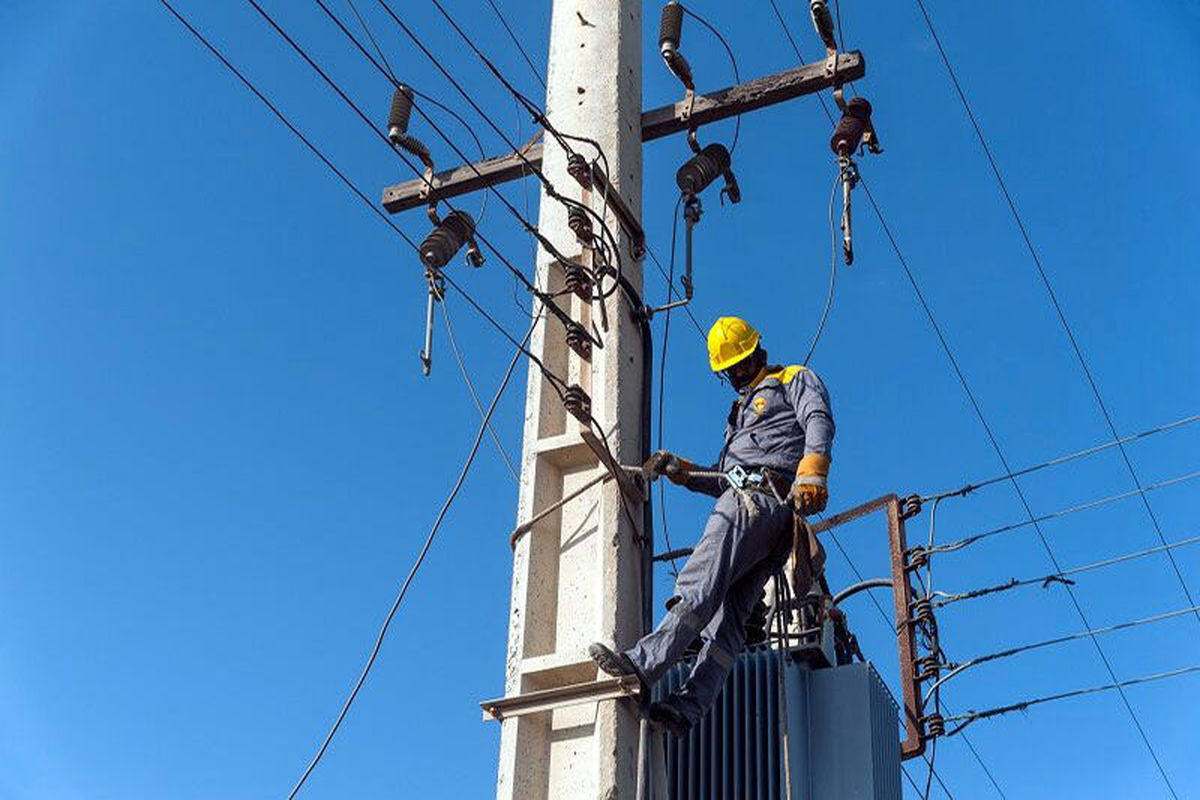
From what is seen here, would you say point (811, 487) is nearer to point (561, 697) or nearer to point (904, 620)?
point (561, 697)

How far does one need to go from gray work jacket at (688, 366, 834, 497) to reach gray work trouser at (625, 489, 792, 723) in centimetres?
28

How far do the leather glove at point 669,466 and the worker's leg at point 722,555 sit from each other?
0.60 ft

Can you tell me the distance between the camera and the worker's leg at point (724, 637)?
6051mm

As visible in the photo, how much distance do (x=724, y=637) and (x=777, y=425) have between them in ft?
3.15

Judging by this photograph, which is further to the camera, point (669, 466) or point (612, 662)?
point (669, 466)

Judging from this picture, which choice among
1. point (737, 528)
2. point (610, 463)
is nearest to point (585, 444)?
point (610, 463)

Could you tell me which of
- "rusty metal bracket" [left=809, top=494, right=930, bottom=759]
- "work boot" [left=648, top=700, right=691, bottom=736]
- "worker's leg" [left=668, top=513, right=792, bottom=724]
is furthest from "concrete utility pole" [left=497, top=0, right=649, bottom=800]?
"rusty metal bracket" [left=809, top=494, right=930, bottom=759]

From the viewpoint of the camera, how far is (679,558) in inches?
314

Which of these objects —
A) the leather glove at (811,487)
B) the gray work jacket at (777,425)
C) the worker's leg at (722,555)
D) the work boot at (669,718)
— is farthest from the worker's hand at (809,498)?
the work boot at (669,718)

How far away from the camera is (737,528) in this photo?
6273 mm

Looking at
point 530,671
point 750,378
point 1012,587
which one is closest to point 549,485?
point 530,671

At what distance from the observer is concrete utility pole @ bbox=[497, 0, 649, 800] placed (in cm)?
568

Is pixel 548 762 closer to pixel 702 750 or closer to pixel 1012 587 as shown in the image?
pixel 702 750

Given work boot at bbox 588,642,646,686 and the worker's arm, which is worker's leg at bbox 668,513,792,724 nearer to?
the worker's arm
